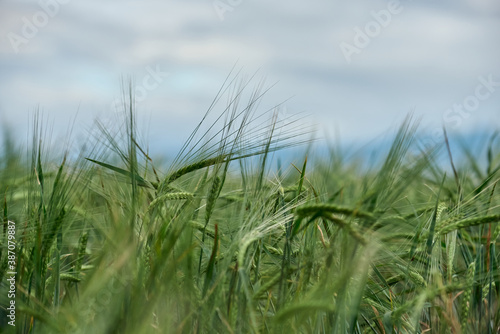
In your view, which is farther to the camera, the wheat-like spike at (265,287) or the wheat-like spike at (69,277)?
the wheat-like spike at (69,277)

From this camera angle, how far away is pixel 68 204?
1180 mm

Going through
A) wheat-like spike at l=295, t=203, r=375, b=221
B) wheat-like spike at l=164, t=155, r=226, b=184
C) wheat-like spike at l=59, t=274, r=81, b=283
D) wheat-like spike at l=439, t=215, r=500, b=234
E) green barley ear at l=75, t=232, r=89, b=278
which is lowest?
wheat-like spike at l=59, t=274, r=81, b=283

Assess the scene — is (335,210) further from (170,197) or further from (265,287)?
(170,197)

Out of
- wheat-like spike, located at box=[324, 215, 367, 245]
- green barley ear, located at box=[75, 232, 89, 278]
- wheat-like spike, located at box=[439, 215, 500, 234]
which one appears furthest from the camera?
green barley ear, located at box=[75, 232, 89, 278]

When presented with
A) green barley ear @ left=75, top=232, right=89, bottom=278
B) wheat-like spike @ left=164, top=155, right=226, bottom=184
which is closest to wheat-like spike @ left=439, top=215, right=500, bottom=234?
wheat-like spike @ left=164, top=155, right=226, bottom=184

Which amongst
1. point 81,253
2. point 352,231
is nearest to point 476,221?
point 352,231

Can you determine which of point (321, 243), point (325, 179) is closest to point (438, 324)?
point (321, 243)

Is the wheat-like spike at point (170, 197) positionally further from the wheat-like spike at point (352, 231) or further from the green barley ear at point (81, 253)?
the wheat-like spike at point (352, 231)

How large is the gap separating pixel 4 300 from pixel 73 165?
0.34 metres

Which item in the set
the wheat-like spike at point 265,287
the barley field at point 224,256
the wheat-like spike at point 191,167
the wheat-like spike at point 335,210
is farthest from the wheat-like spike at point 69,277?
the wheat-like spike at point 335,210

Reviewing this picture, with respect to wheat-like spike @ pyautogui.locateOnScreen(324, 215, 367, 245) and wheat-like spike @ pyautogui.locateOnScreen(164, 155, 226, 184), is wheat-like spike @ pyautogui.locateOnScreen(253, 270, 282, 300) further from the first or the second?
wheat-like spike @ pyautogui.locateOnScreen(164, 155, 226, 184)

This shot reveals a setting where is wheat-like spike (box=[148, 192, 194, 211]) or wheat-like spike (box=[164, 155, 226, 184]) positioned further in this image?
wheat-like spike (box=[164, 155, 226, 184])

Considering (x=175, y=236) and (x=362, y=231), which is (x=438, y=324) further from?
(x=175, y=236)

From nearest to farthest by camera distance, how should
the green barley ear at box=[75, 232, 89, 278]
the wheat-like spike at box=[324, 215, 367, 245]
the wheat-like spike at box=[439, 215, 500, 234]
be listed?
the wheat-like spike at box=[324, 215, 367, 245], the wheat-like spike at box=[439, 215, 500, 234], the green barley ear at box=[75, 232, 89, 278]
